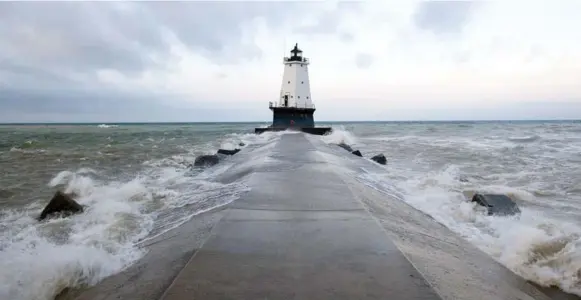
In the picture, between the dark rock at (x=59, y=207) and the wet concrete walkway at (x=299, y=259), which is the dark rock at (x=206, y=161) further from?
the wet concrete walkway at (x=299, y=259)

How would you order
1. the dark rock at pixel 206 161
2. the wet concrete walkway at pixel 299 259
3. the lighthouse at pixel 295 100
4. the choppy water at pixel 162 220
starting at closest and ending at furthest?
1. the wet concrete walkway at pixel 299 259
2. the choppy water at pixel 162 220
3. the dark rock at pixel 206 161
4. the lighthouse at pixel 295 100

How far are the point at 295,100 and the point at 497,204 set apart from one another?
98.4 ft

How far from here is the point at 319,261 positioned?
3.08 meters

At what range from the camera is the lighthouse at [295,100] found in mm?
33938

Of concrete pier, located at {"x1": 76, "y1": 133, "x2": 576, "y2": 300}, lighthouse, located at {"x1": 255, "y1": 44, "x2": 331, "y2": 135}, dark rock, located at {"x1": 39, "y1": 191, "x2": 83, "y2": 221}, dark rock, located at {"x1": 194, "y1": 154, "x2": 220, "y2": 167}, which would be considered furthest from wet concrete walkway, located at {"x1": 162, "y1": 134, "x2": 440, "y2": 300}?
lighthouse, located at {"x1": 255, "y1": 44, "x2": 331, "y2": 135}

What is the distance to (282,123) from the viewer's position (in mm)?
33938

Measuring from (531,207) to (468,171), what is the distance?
5.51 metres

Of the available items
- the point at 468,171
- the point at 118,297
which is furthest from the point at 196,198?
the point at 468,171

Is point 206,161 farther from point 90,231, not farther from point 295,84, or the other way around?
point 295,84

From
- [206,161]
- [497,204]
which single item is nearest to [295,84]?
[206,161]

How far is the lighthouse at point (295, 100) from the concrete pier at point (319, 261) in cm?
2873

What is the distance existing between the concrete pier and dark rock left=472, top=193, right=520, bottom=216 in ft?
5.99

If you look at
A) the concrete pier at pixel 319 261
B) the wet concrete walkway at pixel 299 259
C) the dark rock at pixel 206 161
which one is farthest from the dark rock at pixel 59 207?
the dark rock at pixel 206 161

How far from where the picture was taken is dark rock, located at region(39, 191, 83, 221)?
21.8ft
